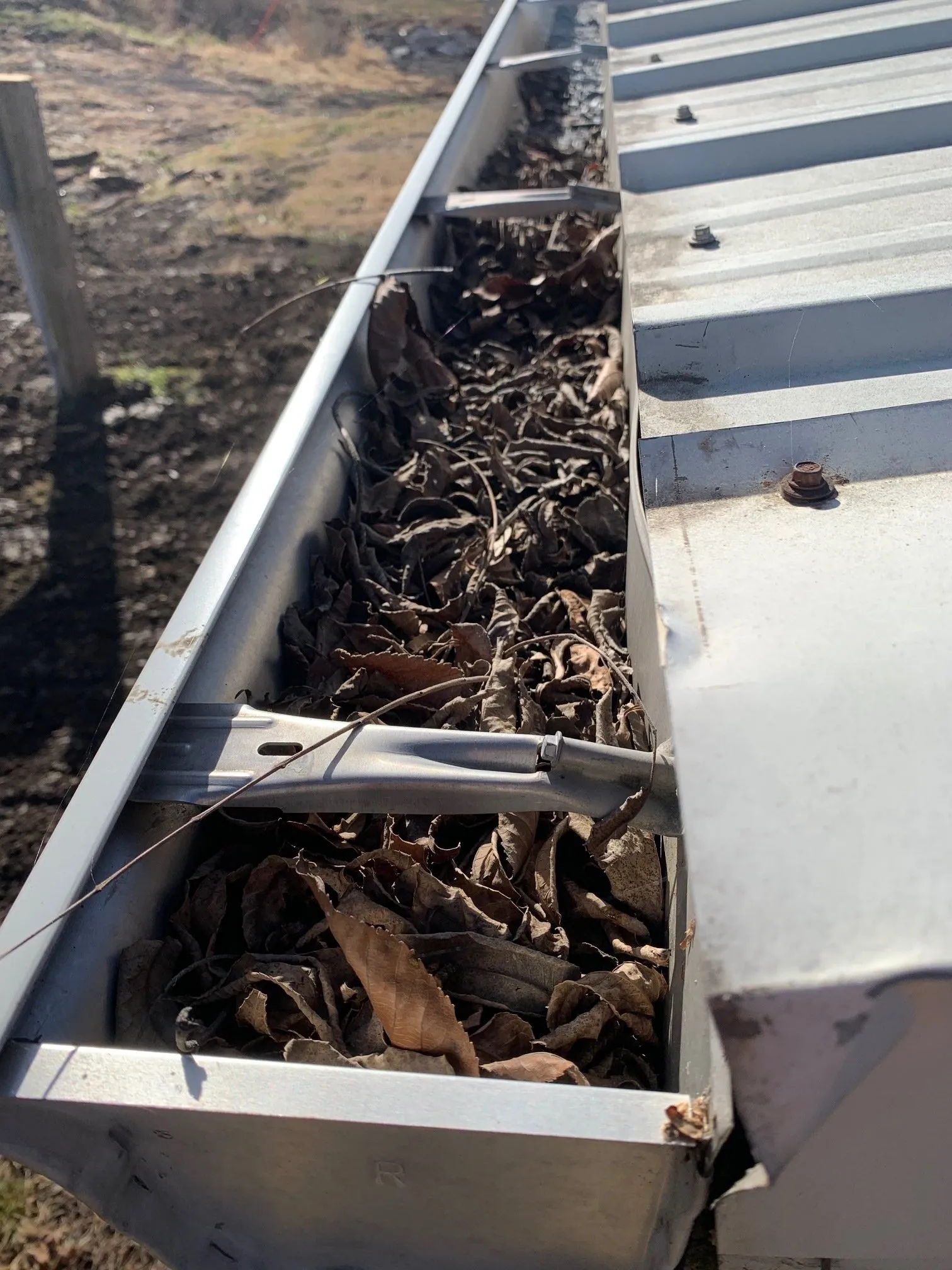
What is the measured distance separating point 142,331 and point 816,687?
18.2ft

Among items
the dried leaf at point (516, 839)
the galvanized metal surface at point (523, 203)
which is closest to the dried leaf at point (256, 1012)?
the dried leaf at point (516, 839)

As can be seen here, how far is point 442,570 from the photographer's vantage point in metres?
2.90

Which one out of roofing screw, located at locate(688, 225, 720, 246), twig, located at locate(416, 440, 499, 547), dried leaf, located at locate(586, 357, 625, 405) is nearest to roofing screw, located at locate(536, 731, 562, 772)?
twig, located at locate(416, 440, 499, 547)

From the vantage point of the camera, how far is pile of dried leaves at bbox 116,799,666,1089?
63.0 inches

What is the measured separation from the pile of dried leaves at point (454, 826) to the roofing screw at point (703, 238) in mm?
620

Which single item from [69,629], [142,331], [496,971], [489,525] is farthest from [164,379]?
[496,971]

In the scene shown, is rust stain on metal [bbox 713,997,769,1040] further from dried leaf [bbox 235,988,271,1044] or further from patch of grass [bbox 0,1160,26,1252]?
patch of grass [bbox 0,1160,26,1252]

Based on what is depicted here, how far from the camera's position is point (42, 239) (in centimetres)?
493

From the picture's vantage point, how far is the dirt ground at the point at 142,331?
11.5ft

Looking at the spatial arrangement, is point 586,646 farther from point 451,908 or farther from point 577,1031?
point 577,1031

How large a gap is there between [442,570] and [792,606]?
1635 mm

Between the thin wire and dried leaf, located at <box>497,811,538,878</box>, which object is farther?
the thin wire

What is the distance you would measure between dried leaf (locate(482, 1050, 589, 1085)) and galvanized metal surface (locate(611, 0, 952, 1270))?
1.12ft

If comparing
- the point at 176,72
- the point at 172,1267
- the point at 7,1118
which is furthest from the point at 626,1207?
the point at 176,72
